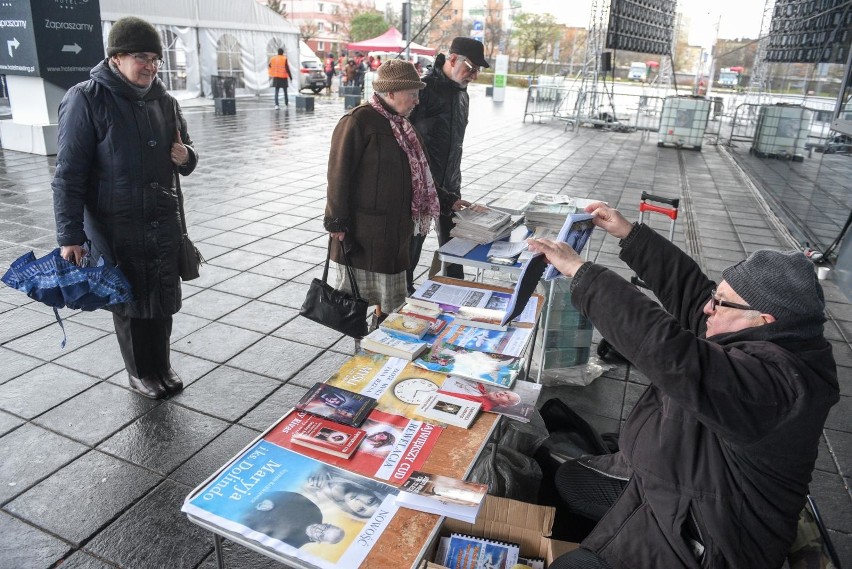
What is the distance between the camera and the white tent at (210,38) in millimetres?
16319

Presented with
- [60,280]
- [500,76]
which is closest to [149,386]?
[60,280]

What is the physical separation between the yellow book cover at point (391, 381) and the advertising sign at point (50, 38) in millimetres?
9608

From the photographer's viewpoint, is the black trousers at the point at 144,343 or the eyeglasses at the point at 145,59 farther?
the black trousers at the point at 144,343

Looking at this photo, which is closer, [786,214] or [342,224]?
[342,224]

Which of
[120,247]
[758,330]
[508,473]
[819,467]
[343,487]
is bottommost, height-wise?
[819,467]

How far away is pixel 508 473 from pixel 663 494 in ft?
2.87

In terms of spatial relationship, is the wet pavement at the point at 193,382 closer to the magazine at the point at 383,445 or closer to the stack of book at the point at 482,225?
the magazine at the point at 383,445

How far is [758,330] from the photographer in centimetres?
148

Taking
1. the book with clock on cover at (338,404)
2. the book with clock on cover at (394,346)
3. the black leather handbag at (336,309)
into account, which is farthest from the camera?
the black leather handbag at (336,309)

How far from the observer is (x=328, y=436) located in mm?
1834

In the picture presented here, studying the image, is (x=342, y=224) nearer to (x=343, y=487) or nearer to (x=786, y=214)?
(x=343, y=487)

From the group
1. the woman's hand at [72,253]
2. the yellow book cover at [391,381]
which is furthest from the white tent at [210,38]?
the yellow book cover at [391,381]

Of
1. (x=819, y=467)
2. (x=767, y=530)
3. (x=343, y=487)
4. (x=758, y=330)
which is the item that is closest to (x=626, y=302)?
(x=758, y=330)

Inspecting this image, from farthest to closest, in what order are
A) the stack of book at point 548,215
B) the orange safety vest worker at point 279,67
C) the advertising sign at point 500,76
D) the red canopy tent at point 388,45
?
the red canopy tent at point 388,45 → the advertising sign at point 500,76 → the orange safety vest worker at point 279,67 → the stack of book at point 548,215
